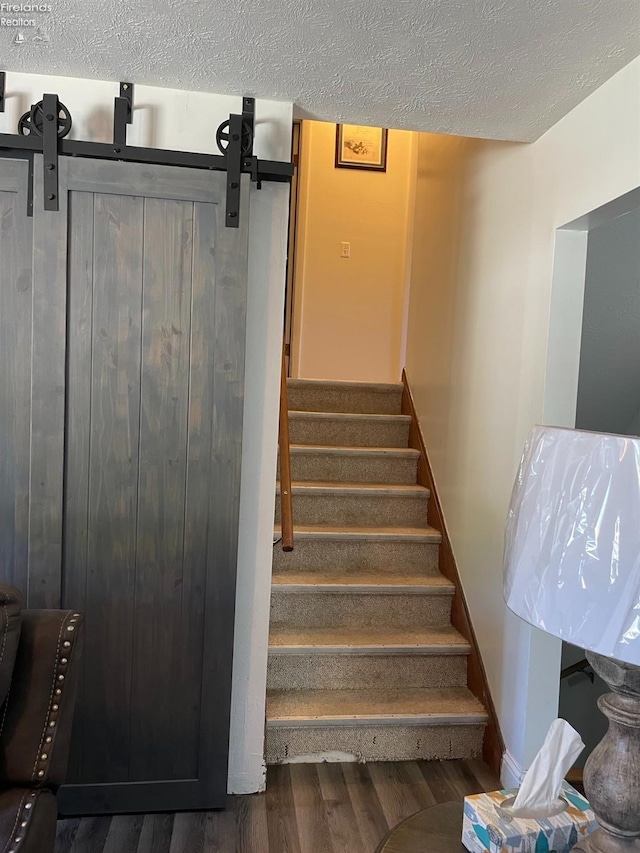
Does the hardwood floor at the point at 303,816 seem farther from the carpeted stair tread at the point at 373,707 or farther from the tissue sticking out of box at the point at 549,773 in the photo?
the tissue sticking out of box at the point at 549,773

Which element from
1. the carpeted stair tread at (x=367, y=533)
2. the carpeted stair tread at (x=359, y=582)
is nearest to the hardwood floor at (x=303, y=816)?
the carpeted stair tread at (x=359, y=582)

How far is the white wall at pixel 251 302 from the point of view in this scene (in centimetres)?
214

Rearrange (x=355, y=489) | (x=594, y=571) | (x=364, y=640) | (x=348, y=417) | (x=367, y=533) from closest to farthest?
1. (x=594, y=571)
2. (x=364, y=640)
3. (x=367, y=533)
4. (x=355, y=489)
5. (x=348, y=417)

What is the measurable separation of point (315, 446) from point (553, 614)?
8.90 feet

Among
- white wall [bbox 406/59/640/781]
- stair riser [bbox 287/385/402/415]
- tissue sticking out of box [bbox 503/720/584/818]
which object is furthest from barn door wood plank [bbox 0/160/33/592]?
stair riser [bbox 287/385/402/415]

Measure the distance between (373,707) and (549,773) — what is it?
147 centimetres

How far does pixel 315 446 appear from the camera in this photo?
365 cm

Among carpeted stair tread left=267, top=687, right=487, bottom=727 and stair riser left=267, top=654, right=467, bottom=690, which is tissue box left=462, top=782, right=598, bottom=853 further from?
stair riser left=267, top=654, right=467, bottom=690

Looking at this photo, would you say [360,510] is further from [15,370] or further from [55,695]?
[55,695]

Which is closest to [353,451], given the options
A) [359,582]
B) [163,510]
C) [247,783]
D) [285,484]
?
[359,582]

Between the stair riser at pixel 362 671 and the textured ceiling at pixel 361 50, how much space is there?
2077 mm

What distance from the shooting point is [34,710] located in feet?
4.67

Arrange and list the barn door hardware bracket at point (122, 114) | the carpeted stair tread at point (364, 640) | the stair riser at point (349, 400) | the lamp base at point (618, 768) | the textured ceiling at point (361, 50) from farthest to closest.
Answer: the stair riser at point (349, 400) → the carpeted stair tread at point (364, 640) → the barn door hardware bracket at point (122, 114) → the textured ceiling at point (361, 50) → the lamp base at point (618, 768)

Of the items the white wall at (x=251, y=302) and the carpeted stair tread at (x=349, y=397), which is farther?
the carpeted stair tread at (x=349, y=397)
